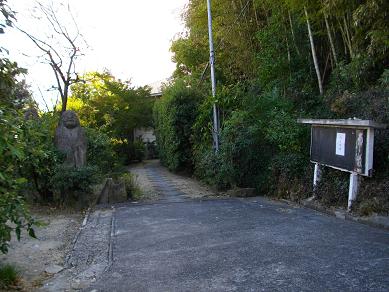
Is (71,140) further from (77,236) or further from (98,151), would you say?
(77,236)

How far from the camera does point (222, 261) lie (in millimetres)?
4816

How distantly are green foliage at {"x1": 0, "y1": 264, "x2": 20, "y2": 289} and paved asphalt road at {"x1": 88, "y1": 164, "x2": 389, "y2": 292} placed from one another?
870 mm

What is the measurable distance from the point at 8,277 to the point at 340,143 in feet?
18.6

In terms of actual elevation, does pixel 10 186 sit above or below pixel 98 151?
above

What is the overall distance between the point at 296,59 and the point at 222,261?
8515 millimetres

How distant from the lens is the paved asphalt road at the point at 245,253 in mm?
4129

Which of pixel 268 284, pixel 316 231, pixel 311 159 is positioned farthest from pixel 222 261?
pixel 311 159

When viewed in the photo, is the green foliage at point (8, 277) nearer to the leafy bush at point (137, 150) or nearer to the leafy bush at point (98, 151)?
the leafy bush at point (98, 151)

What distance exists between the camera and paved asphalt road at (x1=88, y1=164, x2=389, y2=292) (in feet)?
13.5

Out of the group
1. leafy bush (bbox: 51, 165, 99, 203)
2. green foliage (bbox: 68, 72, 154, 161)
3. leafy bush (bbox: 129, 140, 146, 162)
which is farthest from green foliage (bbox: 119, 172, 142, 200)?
leafy bush (bbox: 129, 140, 146, 162)

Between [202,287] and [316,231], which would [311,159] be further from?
→ [202,287]

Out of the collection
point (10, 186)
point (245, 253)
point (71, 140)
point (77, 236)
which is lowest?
point (77, 236)

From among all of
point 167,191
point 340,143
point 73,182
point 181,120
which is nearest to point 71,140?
point 73,182

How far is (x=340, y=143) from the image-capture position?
746cm
